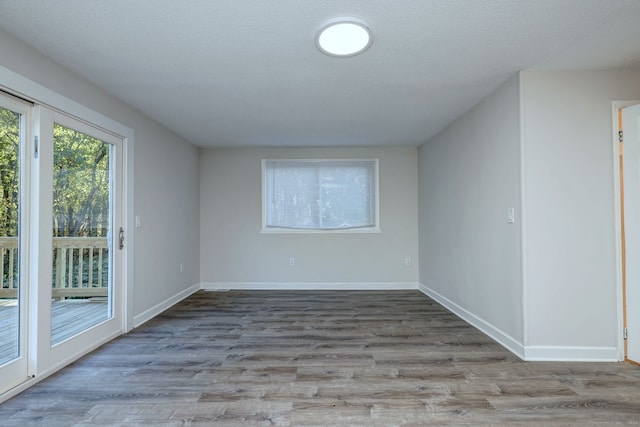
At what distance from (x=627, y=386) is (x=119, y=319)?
4019 mm

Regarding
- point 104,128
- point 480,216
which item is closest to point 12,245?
point 104,128

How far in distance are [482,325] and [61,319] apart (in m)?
3.62

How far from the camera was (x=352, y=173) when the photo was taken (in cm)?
504

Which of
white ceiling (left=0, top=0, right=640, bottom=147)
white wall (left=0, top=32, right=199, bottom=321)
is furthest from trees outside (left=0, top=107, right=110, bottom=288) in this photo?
white ceiling (left=0, top=0, right=640, bottom=147)

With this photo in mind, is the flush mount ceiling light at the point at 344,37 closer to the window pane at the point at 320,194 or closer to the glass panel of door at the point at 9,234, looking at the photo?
the glass panel of door at the point at 9,234

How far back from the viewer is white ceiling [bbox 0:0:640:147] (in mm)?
1750

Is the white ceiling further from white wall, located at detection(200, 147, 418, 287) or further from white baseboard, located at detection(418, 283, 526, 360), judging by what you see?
white baseboard, located at detection(418, 283, 526, 360)

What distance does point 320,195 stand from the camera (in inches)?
198

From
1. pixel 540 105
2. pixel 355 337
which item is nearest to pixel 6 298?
pixel 355 337

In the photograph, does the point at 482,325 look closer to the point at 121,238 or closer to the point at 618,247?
the point at 618,247

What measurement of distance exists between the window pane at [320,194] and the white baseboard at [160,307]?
4.95 ft

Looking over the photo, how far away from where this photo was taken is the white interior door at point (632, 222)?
2.36 metres

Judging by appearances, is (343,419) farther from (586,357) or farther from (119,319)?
(119,319)

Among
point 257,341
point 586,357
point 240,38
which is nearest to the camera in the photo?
point 240,38
